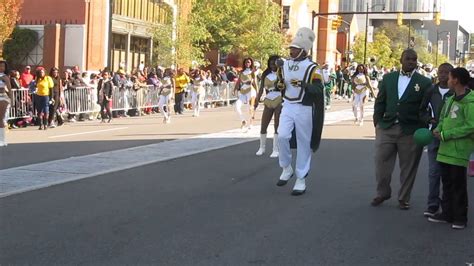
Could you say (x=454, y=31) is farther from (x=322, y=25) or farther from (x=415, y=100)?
(x=415, y=100)

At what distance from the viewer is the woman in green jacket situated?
23.5 feet

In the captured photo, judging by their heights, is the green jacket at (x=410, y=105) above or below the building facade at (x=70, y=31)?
below

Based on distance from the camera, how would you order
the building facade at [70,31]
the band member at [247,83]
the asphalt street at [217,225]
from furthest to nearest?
the building facade at [70,31], the band member at [247,83], the asphalt street at [217,225]

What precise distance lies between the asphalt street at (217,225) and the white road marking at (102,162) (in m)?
0.45

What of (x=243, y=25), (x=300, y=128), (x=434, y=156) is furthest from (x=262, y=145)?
(x=243, y=25)

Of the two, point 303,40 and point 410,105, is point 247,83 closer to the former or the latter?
point 303,40

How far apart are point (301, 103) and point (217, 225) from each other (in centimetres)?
238

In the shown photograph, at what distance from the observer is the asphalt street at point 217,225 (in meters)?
6.09

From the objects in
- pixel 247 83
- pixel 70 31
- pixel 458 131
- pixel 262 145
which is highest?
pixel 70 31

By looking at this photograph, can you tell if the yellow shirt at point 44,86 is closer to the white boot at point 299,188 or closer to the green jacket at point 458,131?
the white boot at point 299,188

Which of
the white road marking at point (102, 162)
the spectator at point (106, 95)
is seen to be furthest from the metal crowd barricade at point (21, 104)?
the white road marking at point (102, 162)

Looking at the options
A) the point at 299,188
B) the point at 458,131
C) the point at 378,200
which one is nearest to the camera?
the point at 458,131

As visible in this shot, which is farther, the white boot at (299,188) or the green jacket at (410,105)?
the white boot at (299,188)

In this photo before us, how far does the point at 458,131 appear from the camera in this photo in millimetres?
7129
